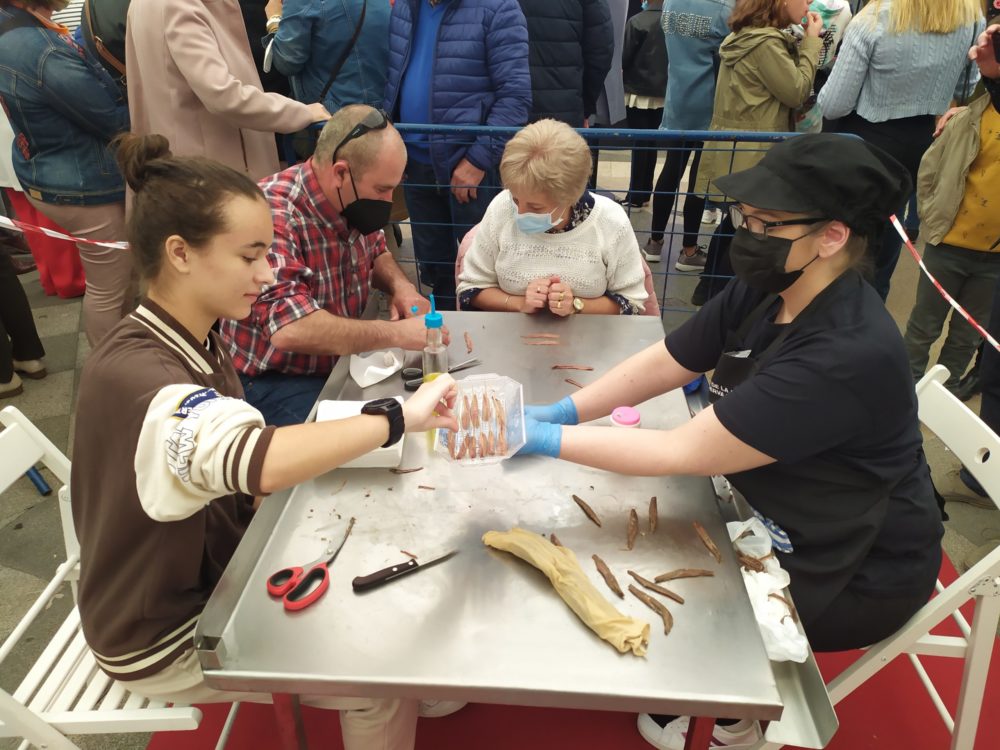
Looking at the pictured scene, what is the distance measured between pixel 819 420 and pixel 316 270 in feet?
5.59

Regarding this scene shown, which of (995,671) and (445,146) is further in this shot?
(445,146)

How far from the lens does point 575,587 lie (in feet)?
4.33

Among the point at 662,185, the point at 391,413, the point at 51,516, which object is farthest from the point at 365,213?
the point at 662,185

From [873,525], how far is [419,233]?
3.01 metres

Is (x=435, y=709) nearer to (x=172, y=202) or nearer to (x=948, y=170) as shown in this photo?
(x=172, y=202)

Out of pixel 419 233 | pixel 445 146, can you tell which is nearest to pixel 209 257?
pixel 445 146

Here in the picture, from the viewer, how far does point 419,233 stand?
4.00 m

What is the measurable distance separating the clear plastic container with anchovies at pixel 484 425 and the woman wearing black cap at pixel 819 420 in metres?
0.06

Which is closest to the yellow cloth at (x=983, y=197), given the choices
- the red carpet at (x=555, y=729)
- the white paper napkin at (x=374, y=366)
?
the red carpet at (x=555, y=729)

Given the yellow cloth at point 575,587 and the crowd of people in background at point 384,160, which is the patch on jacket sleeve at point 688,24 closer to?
the crowd of people in background at point 384,160

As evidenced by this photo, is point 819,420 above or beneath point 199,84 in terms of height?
beneath

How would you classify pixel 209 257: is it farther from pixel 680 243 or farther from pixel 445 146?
pixel 680 243

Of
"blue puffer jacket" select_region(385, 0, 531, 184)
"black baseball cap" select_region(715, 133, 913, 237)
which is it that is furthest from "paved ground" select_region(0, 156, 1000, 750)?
"black baseball cap" select_region(715, 133, 913, 237)

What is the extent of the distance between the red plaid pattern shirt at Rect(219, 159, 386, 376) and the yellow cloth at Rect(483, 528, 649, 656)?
1.13m
